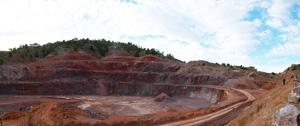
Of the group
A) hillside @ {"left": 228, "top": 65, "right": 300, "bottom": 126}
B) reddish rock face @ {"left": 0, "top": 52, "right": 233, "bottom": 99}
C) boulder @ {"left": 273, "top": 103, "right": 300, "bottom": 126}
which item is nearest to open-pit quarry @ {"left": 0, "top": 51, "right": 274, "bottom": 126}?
reddish rock face @ {"left": 0, "top": 52, "right": 233, "bottom": 99}

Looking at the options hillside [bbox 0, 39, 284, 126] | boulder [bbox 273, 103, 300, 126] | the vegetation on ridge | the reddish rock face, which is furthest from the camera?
the vegetation on ridge

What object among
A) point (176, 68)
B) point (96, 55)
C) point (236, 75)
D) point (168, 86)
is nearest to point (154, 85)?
point (168, 86)

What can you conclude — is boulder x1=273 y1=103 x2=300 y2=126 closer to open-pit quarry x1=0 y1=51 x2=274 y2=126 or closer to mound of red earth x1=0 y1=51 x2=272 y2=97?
open-pit quarry x1=0 y1=51 x2=274 y2=126

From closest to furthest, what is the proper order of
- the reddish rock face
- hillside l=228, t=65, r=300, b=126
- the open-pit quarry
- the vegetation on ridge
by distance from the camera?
hillside l=228, t=65, r=300, b=126 → the open-pit quarry → the reddish rock face → the vegetation on ridge

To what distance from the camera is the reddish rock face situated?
144ft

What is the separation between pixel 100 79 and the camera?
170 ft

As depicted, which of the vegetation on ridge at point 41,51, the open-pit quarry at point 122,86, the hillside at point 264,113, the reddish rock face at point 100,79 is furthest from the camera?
the vegetation on ridge at point 41,51

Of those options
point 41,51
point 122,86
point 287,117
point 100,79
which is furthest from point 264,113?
point 41,51

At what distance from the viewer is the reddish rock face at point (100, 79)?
4378 centimetres

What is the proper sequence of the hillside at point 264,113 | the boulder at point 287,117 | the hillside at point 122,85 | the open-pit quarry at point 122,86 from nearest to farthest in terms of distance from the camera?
the boulder at point 287,117 < the hillside at point 264,113 < the open-pit quarry at point 122,86 < the hillside at point 122,85

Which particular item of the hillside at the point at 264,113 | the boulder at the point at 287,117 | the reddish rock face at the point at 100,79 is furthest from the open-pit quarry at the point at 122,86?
the boulder at the point at 287,117

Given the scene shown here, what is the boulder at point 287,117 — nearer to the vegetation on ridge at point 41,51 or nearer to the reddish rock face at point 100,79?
the reddish rock face at point 100,79

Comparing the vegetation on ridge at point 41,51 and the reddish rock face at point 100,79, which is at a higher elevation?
the vegetation on ridge at point 41,51

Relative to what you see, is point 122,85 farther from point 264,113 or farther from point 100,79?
point 264,113
